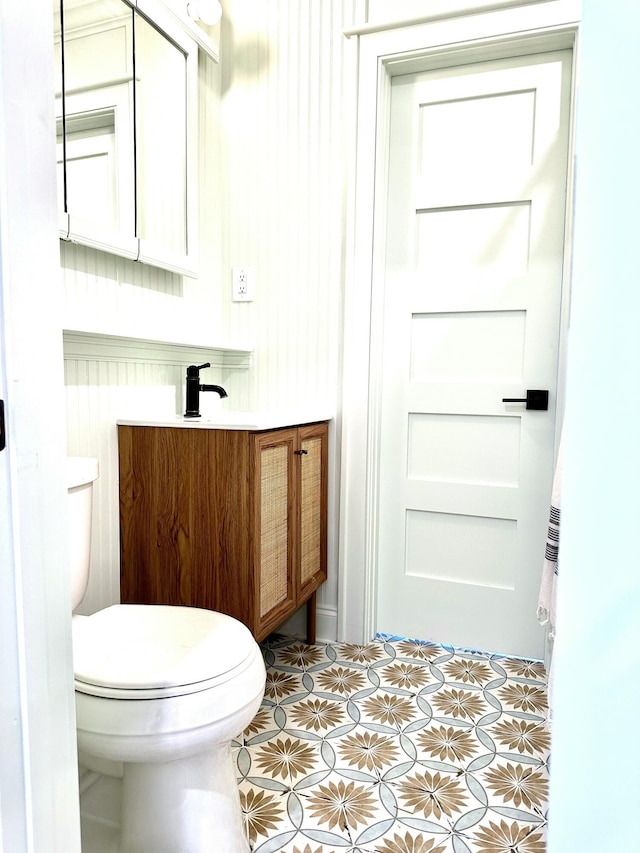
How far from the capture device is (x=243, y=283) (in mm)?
2271

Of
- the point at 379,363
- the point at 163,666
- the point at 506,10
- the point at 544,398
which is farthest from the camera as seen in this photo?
the point at 379,363

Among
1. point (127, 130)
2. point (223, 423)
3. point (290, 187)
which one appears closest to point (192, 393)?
point (223, 423)

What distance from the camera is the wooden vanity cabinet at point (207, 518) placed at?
166 cm

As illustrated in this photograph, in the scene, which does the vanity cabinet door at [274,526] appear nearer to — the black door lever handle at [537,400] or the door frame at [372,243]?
the door frame at [372,243]

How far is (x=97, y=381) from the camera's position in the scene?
1.66 m

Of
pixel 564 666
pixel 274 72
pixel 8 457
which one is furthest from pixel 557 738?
pixel 274 72

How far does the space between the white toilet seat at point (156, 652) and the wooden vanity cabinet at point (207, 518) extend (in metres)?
0.33

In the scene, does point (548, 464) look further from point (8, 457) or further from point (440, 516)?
point (8, 457)

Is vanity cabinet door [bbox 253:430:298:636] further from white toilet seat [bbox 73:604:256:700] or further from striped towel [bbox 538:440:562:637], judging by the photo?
striped towel [bbox 538:440:562:637]

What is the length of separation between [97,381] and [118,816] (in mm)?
1087

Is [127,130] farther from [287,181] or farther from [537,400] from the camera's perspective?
[537,400]

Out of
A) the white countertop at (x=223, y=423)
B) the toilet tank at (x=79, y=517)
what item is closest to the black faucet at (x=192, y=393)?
the white countertop at (x=223, y=423)

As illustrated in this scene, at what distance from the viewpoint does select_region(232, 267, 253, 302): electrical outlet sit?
7.42ft

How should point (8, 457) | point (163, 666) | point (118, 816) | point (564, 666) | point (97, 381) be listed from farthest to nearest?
point (97, 381) → point (118, 816) → point (163, 666) → point (8, 457) → point (564, 666)
